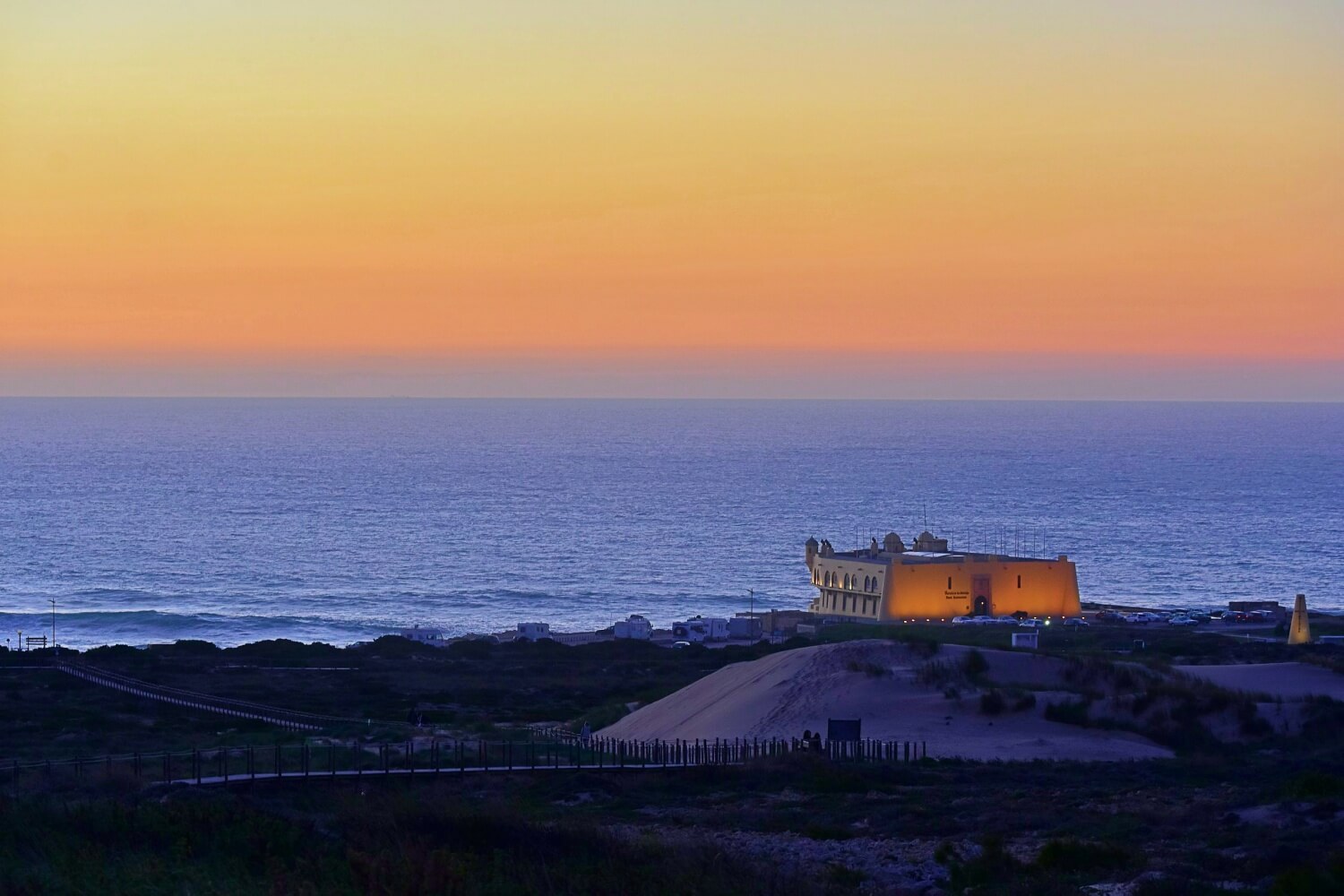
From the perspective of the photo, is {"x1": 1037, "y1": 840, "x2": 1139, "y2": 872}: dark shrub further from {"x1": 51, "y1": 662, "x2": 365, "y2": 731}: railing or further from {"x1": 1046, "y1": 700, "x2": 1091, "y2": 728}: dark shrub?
{"x1": 51, "y1": 662, "x2": 365, "y2": 731}: railing

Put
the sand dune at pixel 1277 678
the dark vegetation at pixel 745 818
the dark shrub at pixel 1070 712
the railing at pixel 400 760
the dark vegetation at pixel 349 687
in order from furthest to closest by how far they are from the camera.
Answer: the sand dune at pixel 1277 678
the dark vegetation at pixel 349 687
the dark shrub at pixel 1070 712
the railing at pixel 400 760
the dark vegetation at pixel 745 818

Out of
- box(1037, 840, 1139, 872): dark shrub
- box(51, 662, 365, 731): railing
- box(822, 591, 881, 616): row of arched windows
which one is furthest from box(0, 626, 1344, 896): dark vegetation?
box(822, 591, 881, 616): row of arched windows

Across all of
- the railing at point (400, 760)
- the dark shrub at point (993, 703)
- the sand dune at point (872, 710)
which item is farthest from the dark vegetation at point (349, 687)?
the dark shrub at point (993, 703)

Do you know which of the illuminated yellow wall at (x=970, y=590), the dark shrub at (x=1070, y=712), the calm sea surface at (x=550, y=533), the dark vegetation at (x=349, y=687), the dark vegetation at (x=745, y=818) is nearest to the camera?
the dark vegetation at (x=745, y=818)

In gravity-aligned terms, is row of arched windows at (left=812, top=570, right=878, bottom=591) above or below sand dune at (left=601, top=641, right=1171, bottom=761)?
above

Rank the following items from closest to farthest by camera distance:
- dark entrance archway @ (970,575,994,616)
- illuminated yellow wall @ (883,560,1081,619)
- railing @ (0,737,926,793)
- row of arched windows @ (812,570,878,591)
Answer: railing @ (0,737,926,793) → illuminated yellow wall @ (883,560,1081,619) → dark entrance archway @ (970,575,994,616) → row of arched windows @ (812,570,878,591)

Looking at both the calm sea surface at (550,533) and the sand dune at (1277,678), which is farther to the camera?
the calm sea surface at (550,533)

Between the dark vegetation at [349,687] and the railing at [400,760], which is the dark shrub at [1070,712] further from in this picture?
the dark vegetation at [349,687]
